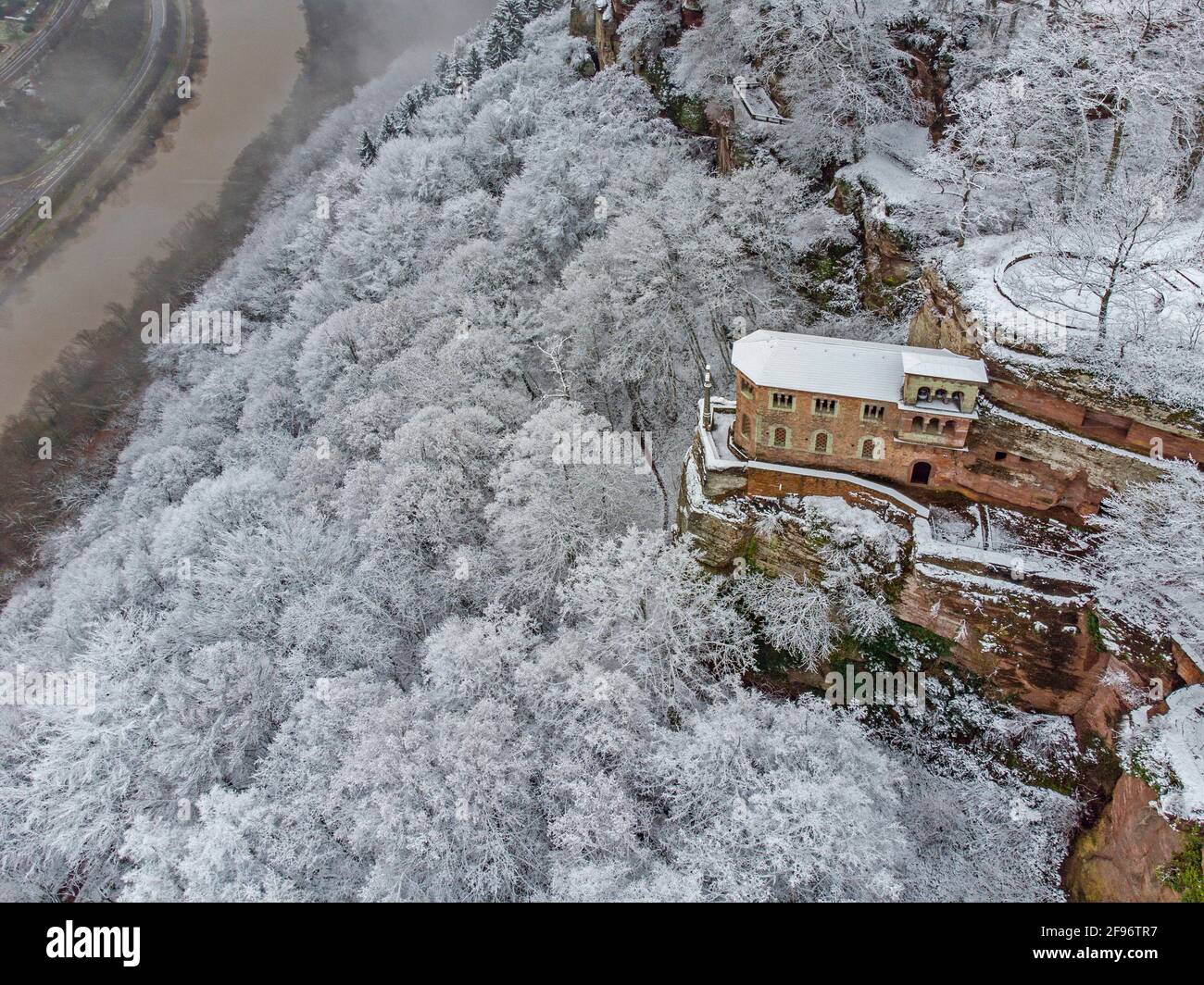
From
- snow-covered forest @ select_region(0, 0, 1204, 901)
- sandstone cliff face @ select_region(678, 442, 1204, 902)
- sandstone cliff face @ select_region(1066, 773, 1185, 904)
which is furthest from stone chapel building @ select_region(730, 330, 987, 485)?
sandstone cliff face @ select_region(1066, 773, 1185, 904)

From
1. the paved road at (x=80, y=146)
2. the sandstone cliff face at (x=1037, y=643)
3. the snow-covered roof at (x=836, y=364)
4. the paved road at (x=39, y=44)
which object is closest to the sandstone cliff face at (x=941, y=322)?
the snow-covered roof at (x=836, y=364)

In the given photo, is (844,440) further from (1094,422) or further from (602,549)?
(602,549)

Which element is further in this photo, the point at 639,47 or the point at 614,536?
the point at 639,47

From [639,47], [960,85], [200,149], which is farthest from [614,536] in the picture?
[200,149]

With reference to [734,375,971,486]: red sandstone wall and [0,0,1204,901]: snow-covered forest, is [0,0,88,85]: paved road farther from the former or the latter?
[734,375,971,486]: red sandstone wall

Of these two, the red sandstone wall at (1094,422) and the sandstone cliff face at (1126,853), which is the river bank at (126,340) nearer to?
the red sandstone wall at (1094,422)
